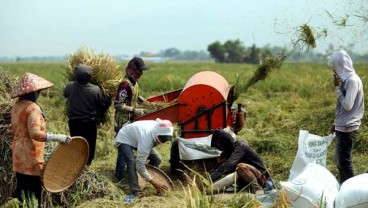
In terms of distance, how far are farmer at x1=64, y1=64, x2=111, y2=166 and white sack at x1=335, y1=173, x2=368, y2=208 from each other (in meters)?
3.35

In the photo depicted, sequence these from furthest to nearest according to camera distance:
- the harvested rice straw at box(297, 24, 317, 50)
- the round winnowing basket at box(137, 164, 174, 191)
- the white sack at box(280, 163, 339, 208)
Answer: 1. the harvested rice straw at box(297, 24, 317, 50)
2. the round winnowing basket at box(137, 164, 174, 191)
3. the white sack at box(280, 163, 339, 208)

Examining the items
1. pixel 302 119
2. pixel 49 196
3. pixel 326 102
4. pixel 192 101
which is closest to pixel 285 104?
pixel 326 102

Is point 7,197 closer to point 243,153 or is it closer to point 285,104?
point 243,153

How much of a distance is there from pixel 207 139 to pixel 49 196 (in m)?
2.27

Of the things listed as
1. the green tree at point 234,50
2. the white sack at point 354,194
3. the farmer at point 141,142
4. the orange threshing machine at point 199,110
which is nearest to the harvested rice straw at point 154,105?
the orange threshing machine at point 199,110

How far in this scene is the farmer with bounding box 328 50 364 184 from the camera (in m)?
5.74

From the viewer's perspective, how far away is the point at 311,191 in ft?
16.1

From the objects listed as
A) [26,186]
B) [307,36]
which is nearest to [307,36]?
[307,36]

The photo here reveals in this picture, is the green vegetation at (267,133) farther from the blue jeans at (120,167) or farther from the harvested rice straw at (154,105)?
the harvested rice straw at (154,105)

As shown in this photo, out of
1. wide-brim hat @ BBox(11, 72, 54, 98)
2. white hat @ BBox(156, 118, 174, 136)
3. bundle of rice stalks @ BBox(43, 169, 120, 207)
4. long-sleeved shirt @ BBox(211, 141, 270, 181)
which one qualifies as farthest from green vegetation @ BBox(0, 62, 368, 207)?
wide-brim hat @ BBox(11, 72, 54, 98)

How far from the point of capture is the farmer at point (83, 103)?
6.77 meters

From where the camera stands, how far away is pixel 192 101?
23.5 ft

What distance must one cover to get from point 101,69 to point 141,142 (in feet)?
6.13

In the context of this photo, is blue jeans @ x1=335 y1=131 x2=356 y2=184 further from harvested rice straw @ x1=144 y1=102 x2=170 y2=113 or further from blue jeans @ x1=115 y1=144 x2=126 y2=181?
blue jeans @ x1=115 y1=144 x2=126 y2=181
